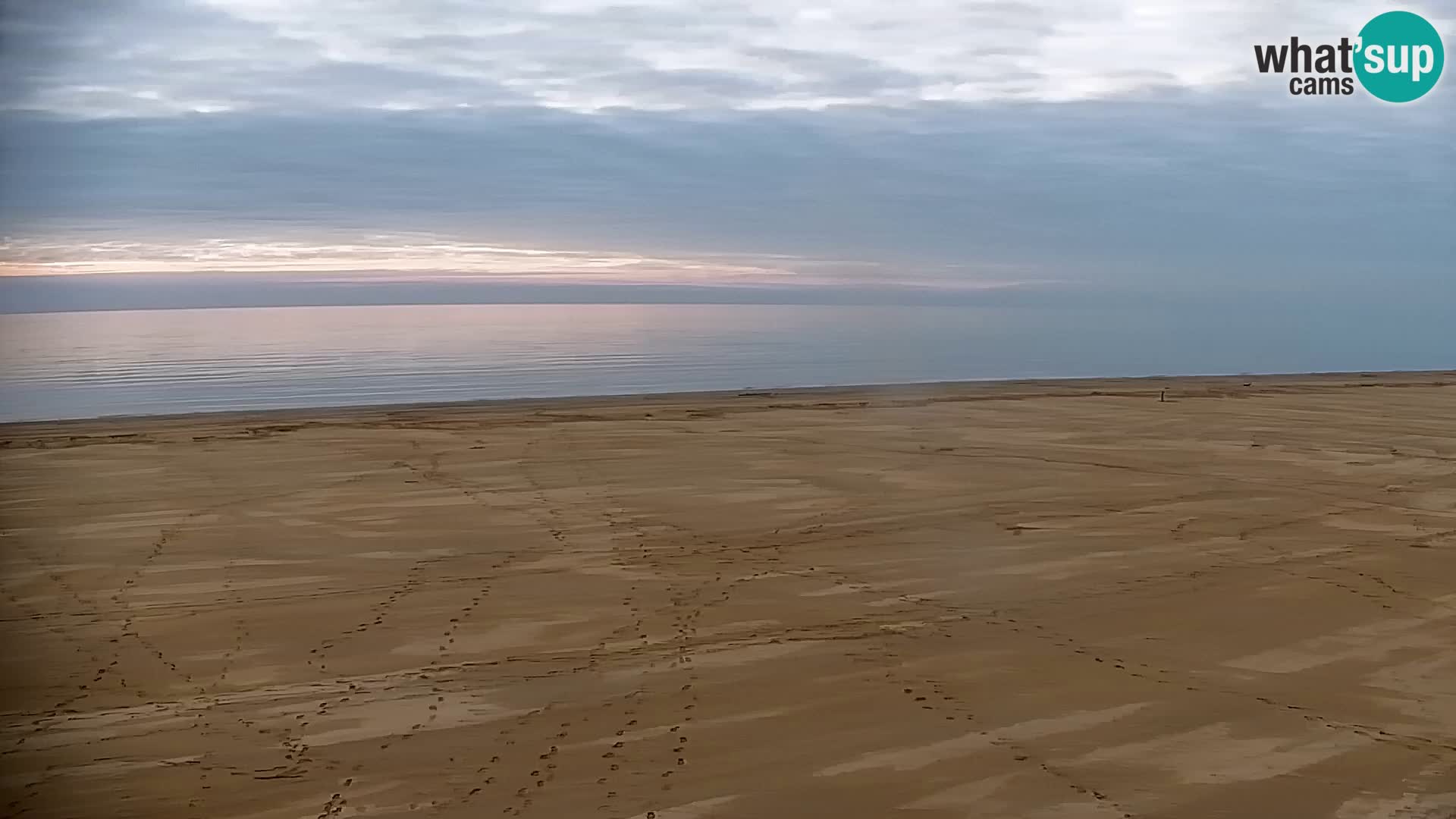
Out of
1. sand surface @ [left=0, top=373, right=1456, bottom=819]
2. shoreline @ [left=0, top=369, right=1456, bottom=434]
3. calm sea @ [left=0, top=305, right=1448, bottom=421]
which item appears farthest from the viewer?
calm sea @ [left=0, top=305, right=1448, bottom=421]

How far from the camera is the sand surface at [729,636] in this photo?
14.1ft

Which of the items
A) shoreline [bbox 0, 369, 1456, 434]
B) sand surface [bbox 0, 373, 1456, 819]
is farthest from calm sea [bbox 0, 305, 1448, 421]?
sand surface [bbox 0, 373, 1456, 819]

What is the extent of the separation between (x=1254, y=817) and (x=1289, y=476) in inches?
313

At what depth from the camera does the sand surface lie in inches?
170

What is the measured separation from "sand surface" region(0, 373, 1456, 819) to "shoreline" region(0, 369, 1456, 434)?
4.76 meters

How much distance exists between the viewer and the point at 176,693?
17.1 ft

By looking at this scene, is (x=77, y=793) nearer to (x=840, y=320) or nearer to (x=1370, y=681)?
(x=1370, y=681)

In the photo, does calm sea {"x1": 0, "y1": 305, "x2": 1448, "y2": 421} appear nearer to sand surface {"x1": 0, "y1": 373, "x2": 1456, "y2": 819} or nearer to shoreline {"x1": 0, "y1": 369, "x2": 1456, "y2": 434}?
shoreline {"x1": 0, "y1": 369, "x2": 1456, "y2": 434}

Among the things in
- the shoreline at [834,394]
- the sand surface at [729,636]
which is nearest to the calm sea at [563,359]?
the shoreline at [834,394]

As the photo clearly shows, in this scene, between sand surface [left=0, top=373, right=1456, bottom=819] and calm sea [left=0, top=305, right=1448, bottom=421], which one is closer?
sand surface [left=0, top=373, right=1456, bottom=819]

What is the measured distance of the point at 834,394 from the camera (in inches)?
798

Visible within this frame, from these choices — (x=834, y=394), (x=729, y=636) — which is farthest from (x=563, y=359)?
(x=729, y=636)

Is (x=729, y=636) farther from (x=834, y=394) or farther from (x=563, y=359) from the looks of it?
(x=563, y=359)

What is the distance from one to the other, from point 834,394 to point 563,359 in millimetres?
13005
